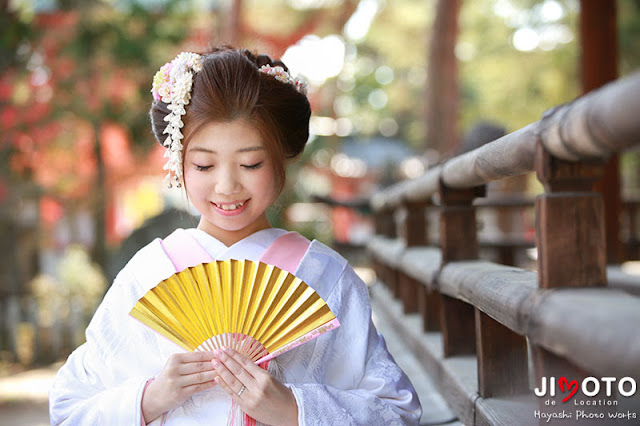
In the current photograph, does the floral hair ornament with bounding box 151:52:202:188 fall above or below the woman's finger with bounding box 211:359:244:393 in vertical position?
above

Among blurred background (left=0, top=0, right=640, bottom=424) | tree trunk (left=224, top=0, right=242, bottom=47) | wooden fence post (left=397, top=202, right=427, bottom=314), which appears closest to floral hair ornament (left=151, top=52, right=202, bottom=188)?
wooden fence post (left=397, top=202, right=427, bottom=314)

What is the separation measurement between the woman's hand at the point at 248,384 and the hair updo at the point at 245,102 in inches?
22.6

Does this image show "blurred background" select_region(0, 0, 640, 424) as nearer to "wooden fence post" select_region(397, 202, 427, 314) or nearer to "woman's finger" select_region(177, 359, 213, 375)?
"wooden fence post" select_region(397, 202, 427, 314)

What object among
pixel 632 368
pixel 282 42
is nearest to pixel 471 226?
pixel 632 368

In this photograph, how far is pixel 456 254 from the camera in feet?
8.19

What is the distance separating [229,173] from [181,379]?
57cm

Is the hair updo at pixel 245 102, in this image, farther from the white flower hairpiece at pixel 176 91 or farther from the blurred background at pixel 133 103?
the blurred background at pixel 133 103

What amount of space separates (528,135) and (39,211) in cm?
1320

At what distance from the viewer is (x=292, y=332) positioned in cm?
159

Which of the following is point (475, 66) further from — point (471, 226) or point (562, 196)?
point (562, 196)

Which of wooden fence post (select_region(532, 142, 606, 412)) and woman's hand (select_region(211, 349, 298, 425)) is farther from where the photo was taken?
woman's hand (select_region(211, 349, 298, 425))

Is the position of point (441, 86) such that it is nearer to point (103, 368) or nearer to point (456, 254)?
point (456, 254)

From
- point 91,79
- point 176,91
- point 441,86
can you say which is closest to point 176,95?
point 176,91

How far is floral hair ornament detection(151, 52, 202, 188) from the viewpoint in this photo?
1816 mm
